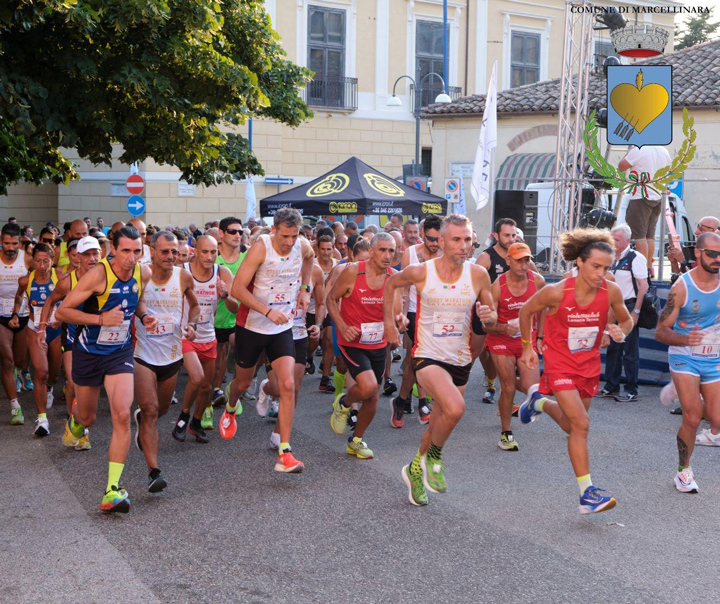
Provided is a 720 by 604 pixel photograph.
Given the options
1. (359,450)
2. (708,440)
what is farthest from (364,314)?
(708,440)

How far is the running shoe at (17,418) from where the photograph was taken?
923 cm

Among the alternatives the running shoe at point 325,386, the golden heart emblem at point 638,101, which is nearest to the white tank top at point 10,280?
the running shoe at point 325,386

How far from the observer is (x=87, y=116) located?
12.2 metres

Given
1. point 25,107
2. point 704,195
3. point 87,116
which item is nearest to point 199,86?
point 87,116

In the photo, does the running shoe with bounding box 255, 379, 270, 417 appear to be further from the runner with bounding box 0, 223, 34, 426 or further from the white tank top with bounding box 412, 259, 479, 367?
the white tank top with bounding box 412, 259, 479, 367

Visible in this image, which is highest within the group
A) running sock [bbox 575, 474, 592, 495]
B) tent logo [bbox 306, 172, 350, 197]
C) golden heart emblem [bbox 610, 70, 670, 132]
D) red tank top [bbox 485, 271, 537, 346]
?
golden heart emblem [bbox 610, 70, 670, 132]

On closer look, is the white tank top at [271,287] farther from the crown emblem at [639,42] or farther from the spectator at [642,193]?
the crown emblem at [639,42]

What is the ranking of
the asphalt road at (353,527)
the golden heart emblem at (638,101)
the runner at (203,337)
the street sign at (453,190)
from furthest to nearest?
the street sign at (453,190) → the golden heart emblem at (638,101) → the runner at (203,337) → the asphalt road at (353,527)

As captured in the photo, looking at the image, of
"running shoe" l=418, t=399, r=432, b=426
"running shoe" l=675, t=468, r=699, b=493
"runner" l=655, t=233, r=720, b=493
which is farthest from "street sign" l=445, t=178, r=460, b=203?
"running shoe" l=675, t=468, r=699, b=493

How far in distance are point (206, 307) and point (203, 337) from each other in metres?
0.27

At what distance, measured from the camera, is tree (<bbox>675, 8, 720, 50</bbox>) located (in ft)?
188

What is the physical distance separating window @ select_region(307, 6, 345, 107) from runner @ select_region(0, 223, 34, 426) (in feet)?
77.3

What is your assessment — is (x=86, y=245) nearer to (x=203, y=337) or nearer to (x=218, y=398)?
(x=203, y=337)

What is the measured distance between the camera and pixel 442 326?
670 centimetres
